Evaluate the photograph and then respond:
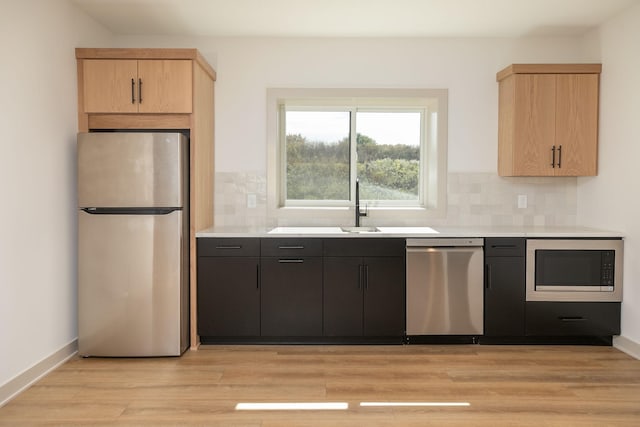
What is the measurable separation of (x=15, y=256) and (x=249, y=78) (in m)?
2.28

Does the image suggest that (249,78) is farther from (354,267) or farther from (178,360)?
(178,360)

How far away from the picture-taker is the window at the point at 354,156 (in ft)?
15.9

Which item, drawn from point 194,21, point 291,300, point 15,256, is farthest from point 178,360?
point 194,21

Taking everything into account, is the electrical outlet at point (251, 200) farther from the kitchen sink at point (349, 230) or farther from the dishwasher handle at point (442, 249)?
the dishwasher handle at point (442, 249)

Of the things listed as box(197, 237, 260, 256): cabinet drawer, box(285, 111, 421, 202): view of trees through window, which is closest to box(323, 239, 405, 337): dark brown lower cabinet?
box(197, 237, 260, 256): cabinet drawer

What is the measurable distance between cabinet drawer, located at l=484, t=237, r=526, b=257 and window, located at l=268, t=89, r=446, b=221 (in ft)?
2.84

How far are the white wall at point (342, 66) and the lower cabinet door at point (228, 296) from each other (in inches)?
37.6

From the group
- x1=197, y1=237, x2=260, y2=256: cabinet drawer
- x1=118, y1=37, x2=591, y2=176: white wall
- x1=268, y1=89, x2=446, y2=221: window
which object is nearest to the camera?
x1=197, y1=237, x2=260, y2=256: cabinet drawer

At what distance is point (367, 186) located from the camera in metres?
4.88

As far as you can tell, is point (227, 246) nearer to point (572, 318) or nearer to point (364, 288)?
point (364, 288)

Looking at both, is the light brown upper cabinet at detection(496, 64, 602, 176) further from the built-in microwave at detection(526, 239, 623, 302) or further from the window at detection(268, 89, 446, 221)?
the window at detection(268, 89, 446, 221)

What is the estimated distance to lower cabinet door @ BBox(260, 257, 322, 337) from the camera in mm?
4047

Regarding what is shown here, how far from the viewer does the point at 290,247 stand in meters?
4.05

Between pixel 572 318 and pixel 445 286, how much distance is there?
956 mm
